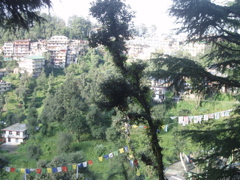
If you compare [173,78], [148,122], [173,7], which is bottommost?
[148,122]

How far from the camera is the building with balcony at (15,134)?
18102 mm

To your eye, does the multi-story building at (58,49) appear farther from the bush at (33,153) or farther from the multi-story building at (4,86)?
the bush at (33,153)

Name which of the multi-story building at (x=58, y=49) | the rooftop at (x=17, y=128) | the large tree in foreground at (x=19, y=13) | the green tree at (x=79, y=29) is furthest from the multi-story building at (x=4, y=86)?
the large tree in foreground at (x=19, y=13)

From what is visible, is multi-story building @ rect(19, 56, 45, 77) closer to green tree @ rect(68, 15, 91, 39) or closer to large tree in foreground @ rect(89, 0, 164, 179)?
green tree @ rect(68, 15, 91, 39)

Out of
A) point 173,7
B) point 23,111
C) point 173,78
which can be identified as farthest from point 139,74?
point 23,111

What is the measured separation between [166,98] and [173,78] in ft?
58.3

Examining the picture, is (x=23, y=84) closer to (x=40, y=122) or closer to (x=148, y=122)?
(x=40, y=122)

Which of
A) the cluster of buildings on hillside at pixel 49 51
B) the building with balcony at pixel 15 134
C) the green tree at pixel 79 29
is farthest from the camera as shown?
the green tree at pixel 79 29

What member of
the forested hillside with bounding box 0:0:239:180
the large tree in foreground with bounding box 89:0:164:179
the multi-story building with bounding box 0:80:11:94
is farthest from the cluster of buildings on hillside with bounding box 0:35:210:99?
the large tree in foreground with bounding box 89:0:164:179

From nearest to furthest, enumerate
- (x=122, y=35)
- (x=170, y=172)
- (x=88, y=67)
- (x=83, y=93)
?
1. (x=122, y=35)
2. (x=170, y=172)
3. (x=83, y=93)
4. (x=88, y=67)

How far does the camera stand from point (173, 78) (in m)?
3.49

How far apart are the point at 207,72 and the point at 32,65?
30.0 meters

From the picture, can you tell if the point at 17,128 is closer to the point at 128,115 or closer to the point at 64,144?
the point at 64,144

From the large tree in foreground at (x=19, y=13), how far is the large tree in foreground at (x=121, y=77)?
1174 mm
